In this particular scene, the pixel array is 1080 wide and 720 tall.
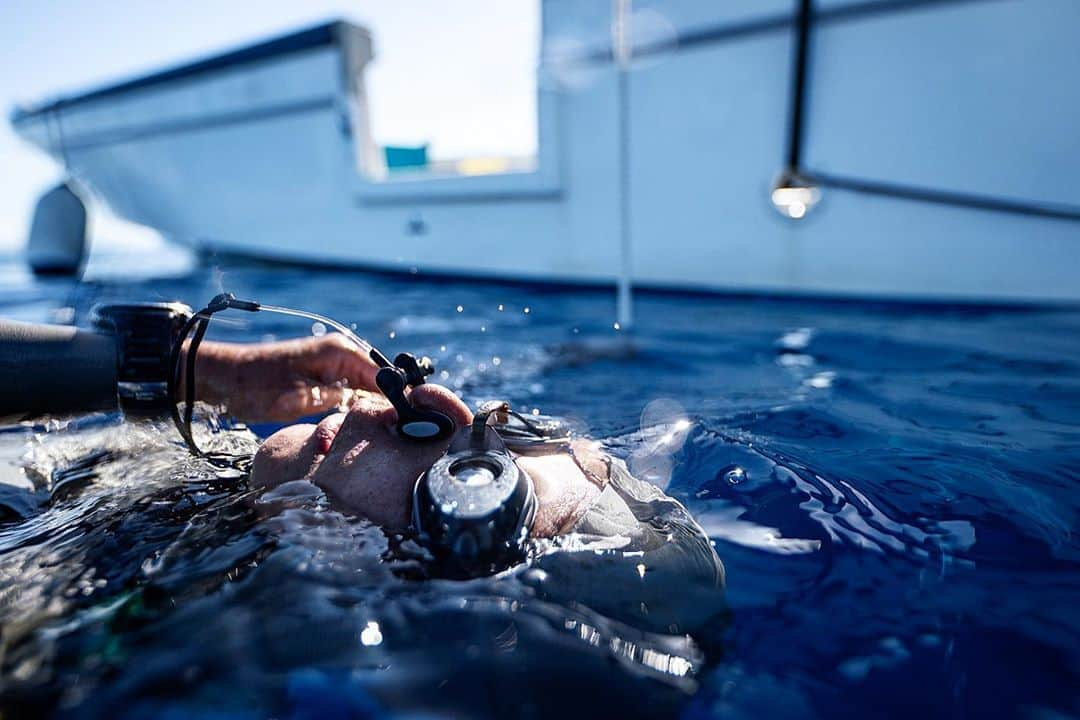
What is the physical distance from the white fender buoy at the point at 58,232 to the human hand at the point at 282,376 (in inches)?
285

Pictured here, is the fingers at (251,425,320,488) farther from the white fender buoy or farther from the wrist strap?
the white fender buoy

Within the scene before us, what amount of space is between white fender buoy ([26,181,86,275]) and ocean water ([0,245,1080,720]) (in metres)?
6.70

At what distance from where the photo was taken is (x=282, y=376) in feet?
5.33

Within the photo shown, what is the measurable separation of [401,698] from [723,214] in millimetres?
4405

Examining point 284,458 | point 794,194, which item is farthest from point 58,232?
point 284,458

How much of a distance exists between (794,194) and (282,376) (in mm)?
3833

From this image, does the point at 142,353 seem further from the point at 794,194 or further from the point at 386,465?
the point at 794,194

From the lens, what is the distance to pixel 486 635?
88cm

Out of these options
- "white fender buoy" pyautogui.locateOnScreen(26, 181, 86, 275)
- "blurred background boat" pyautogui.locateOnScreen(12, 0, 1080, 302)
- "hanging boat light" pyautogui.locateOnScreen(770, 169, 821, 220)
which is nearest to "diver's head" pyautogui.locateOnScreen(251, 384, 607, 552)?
"blurred background boat" pyautogui.locateOnScreen(12, 0, 1080, 302)

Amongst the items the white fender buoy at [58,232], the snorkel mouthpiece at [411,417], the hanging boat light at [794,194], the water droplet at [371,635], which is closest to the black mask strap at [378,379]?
the snorkel mouthpiece at [411,417]

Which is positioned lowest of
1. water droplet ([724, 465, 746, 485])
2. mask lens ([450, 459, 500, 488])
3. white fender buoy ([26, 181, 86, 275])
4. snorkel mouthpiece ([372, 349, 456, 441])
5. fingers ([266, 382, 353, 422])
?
water droplet ([724, 465, 746, 485])

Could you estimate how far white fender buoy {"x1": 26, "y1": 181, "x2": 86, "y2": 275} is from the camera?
698 centimetres

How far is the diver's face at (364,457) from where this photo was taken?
3.55 feet

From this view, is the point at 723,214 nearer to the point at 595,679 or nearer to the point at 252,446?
Answer: the point at 252,446
